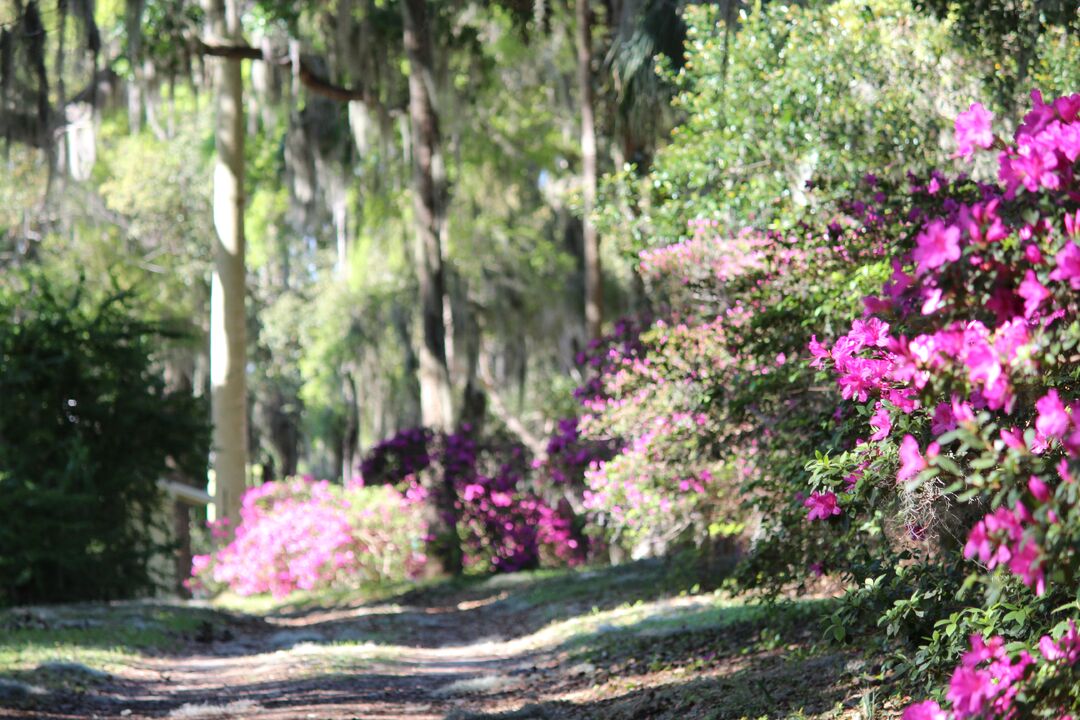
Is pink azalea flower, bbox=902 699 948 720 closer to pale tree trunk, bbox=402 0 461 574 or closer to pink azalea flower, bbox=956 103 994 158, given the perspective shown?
pink azalea flower, bbox=956 103 994 158

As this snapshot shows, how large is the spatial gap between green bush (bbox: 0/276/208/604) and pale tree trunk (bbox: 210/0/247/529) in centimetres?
464

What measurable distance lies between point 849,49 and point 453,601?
825 centimetres

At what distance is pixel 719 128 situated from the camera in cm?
1102

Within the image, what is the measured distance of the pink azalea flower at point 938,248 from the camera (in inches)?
124

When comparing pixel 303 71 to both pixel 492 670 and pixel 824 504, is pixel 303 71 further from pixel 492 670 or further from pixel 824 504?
pixel 824 504

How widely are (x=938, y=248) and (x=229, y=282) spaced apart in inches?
676

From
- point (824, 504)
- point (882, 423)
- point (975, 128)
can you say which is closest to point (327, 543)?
point (824, 504)

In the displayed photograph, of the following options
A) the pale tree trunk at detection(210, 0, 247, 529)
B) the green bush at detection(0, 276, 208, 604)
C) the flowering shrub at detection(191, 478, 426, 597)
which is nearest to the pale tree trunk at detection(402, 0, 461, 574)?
the flowering shrub at detection(191, 478, 426, 597)

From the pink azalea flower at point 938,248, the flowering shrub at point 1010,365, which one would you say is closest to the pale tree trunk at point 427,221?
the flowering shrub at point 1010,365

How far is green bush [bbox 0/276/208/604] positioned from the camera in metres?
12.4

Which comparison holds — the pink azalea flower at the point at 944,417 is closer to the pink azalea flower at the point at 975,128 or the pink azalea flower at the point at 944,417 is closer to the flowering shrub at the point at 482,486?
the pink azalea flower at the point at 975,128

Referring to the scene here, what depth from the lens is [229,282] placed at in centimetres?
1945

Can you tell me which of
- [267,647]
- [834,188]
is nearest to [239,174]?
[267,647]

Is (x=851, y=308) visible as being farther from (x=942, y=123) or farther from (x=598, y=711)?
(x=942, y=123)
